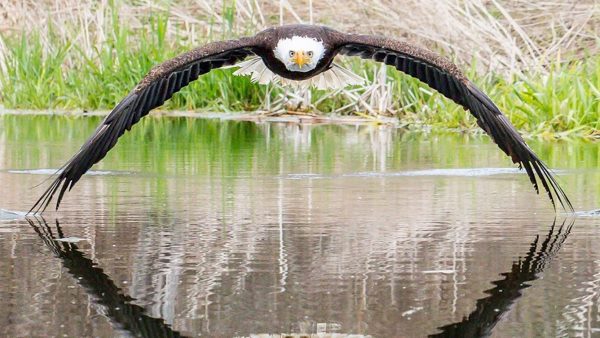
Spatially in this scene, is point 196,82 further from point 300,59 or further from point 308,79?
point 300,59

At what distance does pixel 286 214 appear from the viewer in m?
7.62

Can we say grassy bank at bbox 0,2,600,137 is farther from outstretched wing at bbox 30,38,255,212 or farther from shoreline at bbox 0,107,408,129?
outstretched wing at bbox 30,38,255,212

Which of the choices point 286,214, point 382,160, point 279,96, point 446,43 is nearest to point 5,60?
point 279,96

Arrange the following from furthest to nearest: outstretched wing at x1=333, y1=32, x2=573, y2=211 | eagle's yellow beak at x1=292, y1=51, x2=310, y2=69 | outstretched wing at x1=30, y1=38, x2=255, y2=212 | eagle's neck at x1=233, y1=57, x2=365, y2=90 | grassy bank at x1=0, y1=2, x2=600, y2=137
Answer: grassy bank at x1=0, y1=2, x2=600, y2=137 → eagle's neck at x1=233, y1=57, x2=365, y2=90 → eagle's yellow beak at x1=292, y1=51, x2=310, y2=69 → outstretched wing at x1=333, y1=32, x2=573, y2=211 → outstretched wing at x1=30, y1=38, x2=255, y2=212

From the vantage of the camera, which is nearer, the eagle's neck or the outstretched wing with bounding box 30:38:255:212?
the outstretched wing with bounding box 30:38:255:212

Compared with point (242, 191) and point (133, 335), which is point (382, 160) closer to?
point (242, 191)

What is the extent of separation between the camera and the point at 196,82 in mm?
17953

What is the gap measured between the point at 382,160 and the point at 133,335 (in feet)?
21.6

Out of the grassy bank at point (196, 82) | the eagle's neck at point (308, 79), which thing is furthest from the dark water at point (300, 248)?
the grassy bank at point (196, 82)

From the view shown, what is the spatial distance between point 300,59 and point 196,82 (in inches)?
362

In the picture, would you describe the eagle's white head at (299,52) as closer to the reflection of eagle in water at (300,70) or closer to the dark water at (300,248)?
the reflection of eagle in water at (300,70)

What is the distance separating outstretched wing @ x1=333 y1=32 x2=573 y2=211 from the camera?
7719 millimetres

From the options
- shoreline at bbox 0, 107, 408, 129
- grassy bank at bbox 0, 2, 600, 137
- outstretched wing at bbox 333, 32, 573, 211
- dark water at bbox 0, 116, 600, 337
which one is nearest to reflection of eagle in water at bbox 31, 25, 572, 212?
outstretched wing at bbox 333, 32, 573, 211

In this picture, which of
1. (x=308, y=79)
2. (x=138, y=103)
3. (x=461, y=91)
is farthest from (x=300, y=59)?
(x=138, y=103)
